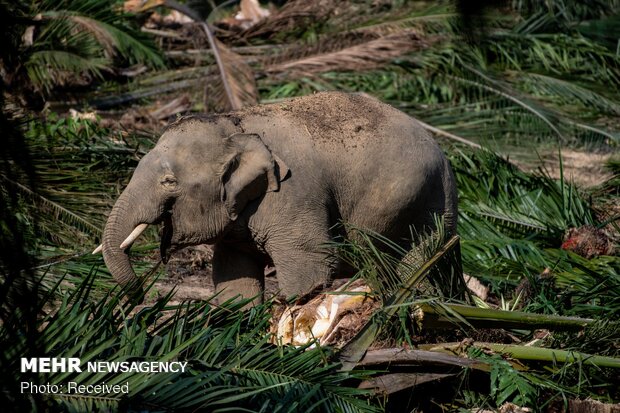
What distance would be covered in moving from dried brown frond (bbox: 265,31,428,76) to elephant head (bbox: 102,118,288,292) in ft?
18.8

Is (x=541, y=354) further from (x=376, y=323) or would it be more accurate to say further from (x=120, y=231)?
(x=120, y=231)

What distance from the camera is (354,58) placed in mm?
12398

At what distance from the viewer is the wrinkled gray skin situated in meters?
6.71

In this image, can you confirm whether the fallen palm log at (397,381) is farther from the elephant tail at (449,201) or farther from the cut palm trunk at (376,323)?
the elephant tail at (449,201)

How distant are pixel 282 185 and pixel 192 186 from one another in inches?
23.1

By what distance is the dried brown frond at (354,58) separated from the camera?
489 inches

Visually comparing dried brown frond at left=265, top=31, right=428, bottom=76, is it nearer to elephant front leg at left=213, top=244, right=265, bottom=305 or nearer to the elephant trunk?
elephant front leg at left=213, top=244, right=265, bottom=305

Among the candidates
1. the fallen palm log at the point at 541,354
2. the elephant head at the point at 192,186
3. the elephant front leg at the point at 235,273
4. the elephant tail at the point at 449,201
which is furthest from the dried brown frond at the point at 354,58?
the fallen palm log at the point at 541,354

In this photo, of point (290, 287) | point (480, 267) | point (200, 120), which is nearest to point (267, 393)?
point (290, 287)

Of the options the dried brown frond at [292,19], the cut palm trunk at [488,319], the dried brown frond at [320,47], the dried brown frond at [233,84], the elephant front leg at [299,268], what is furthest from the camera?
the dried brown frond at [292,19]

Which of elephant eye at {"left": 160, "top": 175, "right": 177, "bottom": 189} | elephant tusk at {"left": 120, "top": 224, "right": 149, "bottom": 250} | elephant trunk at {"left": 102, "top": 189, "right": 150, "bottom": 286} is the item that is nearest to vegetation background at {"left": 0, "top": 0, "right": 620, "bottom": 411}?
elephant trunk at {"left": 102, "top": 189, "right": 150, "bottom": 286}

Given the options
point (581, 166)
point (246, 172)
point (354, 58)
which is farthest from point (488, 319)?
point (581, 166)

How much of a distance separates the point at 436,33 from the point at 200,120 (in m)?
7.22

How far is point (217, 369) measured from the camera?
4.71m
